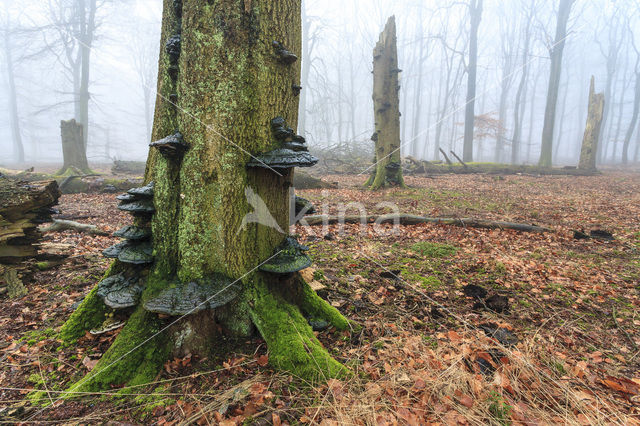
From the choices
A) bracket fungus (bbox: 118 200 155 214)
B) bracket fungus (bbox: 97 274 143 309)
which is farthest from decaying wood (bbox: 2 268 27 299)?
bracket fungus (bbox: 118 200 155 214)

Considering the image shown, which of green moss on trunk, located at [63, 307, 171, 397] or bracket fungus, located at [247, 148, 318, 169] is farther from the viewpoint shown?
bracket fungus, located at [247, 148, 318, 169]

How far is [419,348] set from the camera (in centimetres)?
232

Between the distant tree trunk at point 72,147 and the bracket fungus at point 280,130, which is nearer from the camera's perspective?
the bracket fungus at point 280,130

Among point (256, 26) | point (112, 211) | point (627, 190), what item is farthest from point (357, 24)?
point (256, 26)

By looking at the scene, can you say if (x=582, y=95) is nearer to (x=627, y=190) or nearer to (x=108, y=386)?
(x=627, y=190)

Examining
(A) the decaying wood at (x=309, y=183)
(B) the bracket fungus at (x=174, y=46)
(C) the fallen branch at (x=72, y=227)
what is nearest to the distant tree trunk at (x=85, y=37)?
(A) the decaying wood at (x=309, y=183)

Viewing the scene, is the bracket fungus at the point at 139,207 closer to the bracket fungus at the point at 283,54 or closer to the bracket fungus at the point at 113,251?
the bracket fungus at the point at 113,251

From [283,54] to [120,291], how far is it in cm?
230

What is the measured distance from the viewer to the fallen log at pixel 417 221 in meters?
5.86

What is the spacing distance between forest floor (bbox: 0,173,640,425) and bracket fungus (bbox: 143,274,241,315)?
474 mm

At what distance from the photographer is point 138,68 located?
39.5 metres

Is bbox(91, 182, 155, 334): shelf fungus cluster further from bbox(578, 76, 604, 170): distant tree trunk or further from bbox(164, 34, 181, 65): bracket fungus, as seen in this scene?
bbox(578, 76, 604, 170): distant tree trunk

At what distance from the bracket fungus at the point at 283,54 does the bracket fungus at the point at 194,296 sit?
71.9 inches

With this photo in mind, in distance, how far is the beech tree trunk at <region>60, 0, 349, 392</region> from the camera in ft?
6.78
